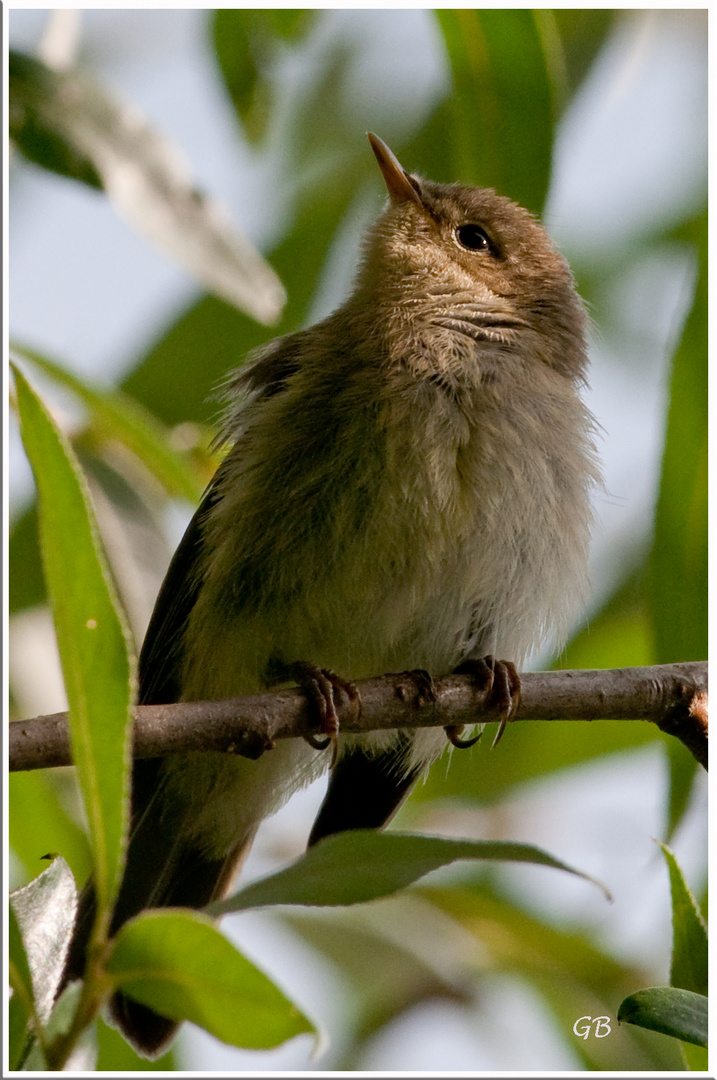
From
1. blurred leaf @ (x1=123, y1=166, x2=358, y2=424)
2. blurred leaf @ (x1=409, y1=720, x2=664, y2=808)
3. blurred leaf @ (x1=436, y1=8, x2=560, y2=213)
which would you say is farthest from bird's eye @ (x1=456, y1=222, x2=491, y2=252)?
blurred leaf @ (x1=409, y1=720, x2=664, y2=808)

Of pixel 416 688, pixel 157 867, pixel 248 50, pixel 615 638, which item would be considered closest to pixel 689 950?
pixel 416 688

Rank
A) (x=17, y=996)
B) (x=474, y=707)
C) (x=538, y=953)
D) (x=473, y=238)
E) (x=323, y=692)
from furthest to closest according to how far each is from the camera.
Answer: (x=473, y=238) < (x=538, y=953) < (x=474, y=707) < (x=323, y=692) < (x=17, y=996)

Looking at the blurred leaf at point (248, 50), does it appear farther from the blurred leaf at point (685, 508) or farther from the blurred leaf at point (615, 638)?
the blurred leaf at point (615, 638)

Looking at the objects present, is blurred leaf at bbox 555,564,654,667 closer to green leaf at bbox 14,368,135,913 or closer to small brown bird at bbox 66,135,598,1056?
small brown bird at bbox 66,135,598,1056

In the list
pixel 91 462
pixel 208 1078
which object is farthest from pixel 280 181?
pixel 208 1078

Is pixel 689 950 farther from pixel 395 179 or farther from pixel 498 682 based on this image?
pixel 395 179

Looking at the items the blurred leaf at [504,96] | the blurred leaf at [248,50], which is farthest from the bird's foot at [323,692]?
the blurred leaf at [248,50]
